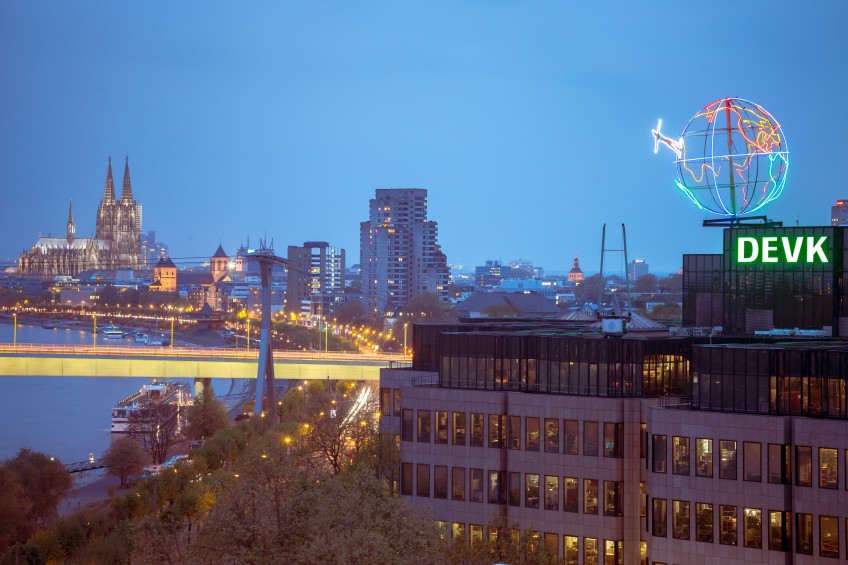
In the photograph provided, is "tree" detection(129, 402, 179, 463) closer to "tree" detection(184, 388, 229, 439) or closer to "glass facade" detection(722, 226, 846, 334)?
"tree" detection(184, 388, 229, 439)

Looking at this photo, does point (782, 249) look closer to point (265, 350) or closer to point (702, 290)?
point (702, 290)

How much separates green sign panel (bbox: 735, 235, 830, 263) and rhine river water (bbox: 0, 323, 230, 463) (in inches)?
2119

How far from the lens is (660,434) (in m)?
33.5

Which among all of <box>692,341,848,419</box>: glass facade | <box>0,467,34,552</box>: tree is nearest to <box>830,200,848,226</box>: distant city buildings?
<box>692,341,848,419</box>: glass facade

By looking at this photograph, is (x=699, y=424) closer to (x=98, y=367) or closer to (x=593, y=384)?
(x=593, y=384)

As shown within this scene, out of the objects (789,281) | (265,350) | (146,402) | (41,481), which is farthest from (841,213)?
(146,402)

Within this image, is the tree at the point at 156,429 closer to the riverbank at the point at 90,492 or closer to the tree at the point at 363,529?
the riverbank at the point at 90,492

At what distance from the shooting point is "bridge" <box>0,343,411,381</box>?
88125 mm

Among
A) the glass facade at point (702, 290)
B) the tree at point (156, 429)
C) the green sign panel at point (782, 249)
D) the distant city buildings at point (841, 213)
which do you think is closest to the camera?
the green sign panel at point (782, 249)

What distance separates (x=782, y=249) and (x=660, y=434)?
14.2 meters

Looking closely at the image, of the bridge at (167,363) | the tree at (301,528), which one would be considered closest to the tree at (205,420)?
the bridge at (167,363)

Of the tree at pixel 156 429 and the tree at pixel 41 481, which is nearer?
the tree at pixel 41 481

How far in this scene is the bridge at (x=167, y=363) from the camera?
88.1 meters

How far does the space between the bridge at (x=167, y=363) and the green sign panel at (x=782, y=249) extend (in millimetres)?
45293
